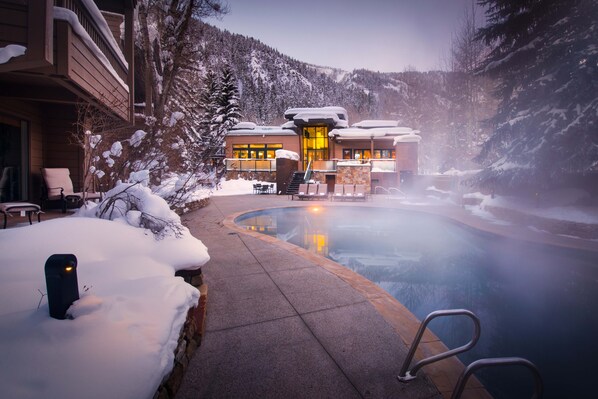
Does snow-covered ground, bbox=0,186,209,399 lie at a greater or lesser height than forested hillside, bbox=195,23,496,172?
lesser

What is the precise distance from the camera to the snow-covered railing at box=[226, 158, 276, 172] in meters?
27.3

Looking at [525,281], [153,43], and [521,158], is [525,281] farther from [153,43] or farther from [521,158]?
[153,43]

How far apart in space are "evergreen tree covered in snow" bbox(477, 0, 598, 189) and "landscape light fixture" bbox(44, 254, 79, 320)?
1243cm

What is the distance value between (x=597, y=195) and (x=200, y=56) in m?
18.2

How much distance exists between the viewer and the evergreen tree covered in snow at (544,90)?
30.7 feet

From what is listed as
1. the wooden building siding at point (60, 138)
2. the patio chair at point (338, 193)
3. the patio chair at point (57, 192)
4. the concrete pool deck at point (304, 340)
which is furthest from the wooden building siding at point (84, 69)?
the patio chair at point (338, 193)

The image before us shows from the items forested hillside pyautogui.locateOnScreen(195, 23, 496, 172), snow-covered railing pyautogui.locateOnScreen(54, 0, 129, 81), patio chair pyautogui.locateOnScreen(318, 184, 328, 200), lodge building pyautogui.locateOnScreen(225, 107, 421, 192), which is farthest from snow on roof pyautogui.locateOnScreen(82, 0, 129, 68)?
lodge building pyautogui.locateOnScreen(225, 107, 421, 192)

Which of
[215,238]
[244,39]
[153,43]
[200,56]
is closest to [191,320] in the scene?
[215,238]

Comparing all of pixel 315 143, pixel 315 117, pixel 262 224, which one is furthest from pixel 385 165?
pixel 262 224

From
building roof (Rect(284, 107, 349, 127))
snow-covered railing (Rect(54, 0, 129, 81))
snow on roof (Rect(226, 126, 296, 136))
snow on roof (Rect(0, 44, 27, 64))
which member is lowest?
snow on roof (Rect(0, 44, 27, 64))

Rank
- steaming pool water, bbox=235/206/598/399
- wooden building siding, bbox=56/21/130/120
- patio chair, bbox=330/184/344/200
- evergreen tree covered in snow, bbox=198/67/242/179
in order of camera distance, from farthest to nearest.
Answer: evergreen tree covered in snow, bbox=198/67/242/179 < patio chair, bbox=330/184/344/200 < wooden building siding, bbox=56/21/130/120 < steaming pool water, bbox=235/206/598/399

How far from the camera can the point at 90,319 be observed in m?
2.03

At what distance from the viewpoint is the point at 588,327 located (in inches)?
188

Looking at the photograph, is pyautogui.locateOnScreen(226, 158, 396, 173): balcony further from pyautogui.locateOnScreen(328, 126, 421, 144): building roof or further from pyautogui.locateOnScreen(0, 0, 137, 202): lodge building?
pyautogui.locateOnScreen(0, 0, 137, 202): lodge building
